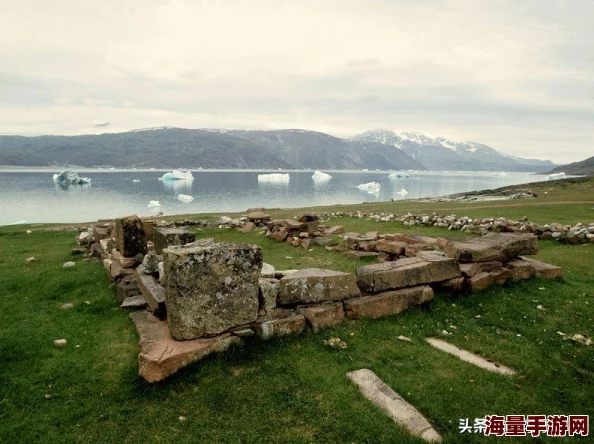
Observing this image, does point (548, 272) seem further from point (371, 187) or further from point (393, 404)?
point (371, 187)

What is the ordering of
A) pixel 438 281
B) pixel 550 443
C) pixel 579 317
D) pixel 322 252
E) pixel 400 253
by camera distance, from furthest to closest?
pixel 322 252 → pixel 400 253 → pixel 438 281 → pixel 579 317 → pixel 550 443

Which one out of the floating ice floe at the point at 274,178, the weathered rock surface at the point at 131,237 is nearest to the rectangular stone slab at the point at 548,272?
the weathered rock surface at the point at 131,237

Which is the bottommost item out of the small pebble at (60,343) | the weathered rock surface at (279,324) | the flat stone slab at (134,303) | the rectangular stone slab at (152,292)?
the small pebble at (60,343)

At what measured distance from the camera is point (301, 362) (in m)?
7.24

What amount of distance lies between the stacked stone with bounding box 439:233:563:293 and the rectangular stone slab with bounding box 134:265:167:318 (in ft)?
24.8

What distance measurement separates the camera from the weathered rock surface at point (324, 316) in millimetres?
8367

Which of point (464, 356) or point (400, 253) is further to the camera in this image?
point (400, 253)

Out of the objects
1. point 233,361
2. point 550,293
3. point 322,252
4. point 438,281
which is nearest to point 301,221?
point 322,252

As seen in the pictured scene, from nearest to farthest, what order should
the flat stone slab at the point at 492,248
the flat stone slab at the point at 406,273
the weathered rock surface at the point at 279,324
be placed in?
the weathered rock surface at the point at 279,324
the flat stone slab at the point at 406,273
the flat stone slab at the point at 492,248

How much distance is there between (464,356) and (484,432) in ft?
7.24

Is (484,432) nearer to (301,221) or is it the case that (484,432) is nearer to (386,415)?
(386,415)

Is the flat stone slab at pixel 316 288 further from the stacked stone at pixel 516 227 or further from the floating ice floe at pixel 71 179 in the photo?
Result: the floating ice floe at pixel 71 179

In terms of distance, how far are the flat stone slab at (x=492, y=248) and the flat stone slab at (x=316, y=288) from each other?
3971 millimetres

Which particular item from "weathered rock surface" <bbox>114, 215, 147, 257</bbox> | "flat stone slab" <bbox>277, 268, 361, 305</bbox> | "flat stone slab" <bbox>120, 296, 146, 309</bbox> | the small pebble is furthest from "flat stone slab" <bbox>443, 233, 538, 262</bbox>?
the small pebble
